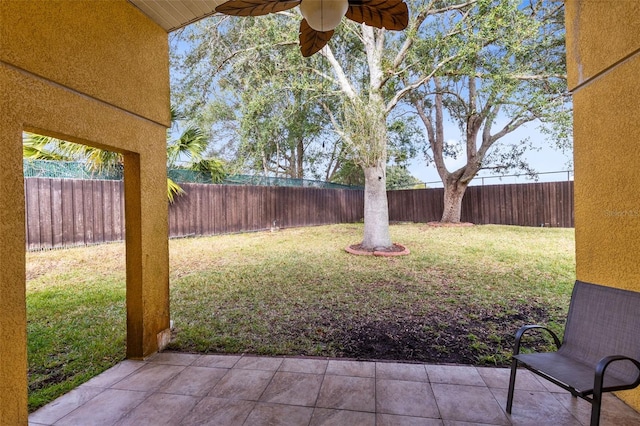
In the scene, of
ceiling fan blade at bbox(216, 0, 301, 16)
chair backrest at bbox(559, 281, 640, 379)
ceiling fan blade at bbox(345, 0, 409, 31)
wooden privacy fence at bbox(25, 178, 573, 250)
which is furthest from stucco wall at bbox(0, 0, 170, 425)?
wooden privacy fence at bbox(25, 178, 573, 250)

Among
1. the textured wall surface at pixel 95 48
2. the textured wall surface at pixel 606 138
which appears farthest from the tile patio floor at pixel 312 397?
the textured wall surface at pixel 95 48

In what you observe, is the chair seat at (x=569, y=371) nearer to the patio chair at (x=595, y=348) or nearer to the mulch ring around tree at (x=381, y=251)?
the patio chair at (x=595, y=348)

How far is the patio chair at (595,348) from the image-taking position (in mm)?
1530

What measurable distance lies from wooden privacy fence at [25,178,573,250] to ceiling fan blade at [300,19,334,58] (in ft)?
22.6

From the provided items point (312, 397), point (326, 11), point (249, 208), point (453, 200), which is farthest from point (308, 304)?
point (453, 200)

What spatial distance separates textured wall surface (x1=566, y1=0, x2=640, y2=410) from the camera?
181 cm

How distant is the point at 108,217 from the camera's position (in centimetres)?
726

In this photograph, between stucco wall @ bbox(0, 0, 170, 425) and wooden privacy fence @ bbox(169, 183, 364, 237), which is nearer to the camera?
stucco wall @ bbox(0, 0, 170, 425)

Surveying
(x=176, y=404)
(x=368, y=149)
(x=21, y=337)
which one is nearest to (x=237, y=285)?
(x=176, y=404)

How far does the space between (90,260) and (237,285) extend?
11.5 feet

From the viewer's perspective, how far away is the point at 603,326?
70.9 inches

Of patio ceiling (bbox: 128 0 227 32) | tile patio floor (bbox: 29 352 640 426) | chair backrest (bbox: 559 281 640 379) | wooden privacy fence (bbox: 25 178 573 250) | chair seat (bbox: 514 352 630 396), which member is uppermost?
patio ceiling (bbox: 128 0 227 32)

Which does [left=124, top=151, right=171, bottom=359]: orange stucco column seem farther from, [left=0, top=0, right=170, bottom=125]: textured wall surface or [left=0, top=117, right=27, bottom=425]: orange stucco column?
[left=0, top=117, right=27, bottom=425]: orange stucco column

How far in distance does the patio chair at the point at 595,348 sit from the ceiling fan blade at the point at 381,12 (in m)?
2.19
